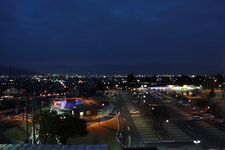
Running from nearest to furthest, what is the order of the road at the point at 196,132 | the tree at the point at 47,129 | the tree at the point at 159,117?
1. the tree at the point at 47,129
2. the road at the point at 196,132
3. the tree at the point at 159,117

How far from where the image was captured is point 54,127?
7672 millimetres

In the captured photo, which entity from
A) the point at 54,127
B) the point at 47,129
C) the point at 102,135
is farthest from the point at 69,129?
the point at 102,135

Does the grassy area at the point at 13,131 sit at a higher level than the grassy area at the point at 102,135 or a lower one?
lower

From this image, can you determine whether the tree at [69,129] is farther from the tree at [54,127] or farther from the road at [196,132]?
the road at [196,132]

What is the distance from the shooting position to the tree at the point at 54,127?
7.54 metres

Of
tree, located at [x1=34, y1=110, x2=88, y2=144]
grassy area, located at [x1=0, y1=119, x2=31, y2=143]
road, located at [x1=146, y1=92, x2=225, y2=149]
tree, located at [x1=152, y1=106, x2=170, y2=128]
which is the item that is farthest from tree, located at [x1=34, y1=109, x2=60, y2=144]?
road, located at [x1=146, y1=92, x2=225, y2=149]

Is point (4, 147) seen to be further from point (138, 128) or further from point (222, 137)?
point (222, 137)

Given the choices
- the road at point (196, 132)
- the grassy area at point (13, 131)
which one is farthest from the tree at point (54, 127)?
the road at point (196, 132)

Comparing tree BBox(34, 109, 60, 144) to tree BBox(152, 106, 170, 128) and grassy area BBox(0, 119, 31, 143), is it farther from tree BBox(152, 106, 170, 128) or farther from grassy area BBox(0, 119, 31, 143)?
tree BBox(152, 106, 170, 128)

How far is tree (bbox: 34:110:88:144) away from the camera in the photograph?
24.7 feet

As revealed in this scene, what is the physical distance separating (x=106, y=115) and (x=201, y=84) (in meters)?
35.2

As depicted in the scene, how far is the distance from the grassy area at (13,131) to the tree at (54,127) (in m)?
4.56

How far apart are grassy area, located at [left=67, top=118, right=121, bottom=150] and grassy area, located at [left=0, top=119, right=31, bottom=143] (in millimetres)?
4533

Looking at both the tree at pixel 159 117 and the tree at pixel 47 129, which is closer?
the tree at pixel 47 129
